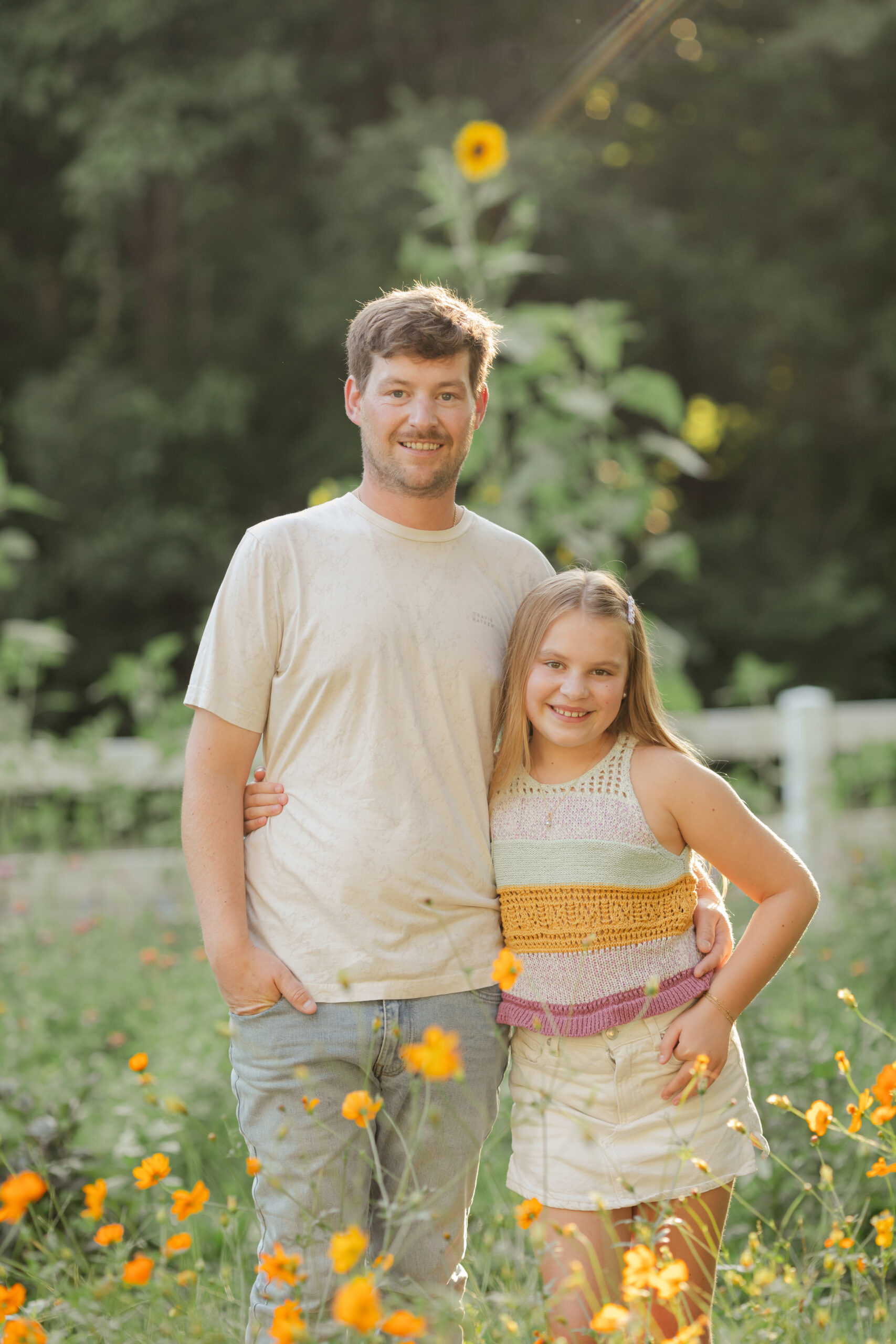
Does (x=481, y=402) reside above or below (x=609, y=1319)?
above

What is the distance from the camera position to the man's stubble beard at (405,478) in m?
1.92

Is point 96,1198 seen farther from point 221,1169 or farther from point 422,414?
point 221,1169

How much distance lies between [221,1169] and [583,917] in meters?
1.32

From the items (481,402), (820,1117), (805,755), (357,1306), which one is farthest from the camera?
(805,755)

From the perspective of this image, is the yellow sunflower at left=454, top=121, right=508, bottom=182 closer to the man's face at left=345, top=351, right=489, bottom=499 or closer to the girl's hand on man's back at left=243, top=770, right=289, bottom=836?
the man's face at left=345, top=351, right=489, bottom=499

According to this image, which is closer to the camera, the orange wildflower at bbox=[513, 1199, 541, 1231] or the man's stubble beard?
the orange wildflower at bbox=[513, 1199, 541, 1231]

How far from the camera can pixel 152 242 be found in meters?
10.3

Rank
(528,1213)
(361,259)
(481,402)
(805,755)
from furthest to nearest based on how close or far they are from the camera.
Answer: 1. (361,259)
2. (805,755)
3. (481,402)
4. (528,1213)

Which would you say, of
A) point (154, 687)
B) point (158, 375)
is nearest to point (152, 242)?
point (158, 375)

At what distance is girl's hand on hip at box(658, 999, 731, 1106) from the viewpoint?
6.04ft

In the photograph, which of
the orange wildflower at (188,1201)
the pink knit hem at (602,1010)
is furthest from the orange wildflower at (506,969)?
the orange wildflower at (188,1201)

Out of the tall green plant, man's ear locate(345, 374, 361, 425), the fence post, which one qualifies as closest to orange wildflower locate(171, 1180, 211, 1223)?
man's ear locate(345, 374, 361, 425)

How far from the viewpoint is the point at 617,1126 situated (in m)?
1.85

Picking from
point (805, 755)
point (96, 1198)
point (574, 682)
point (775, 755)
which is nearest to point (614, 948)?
point (574, 682)
